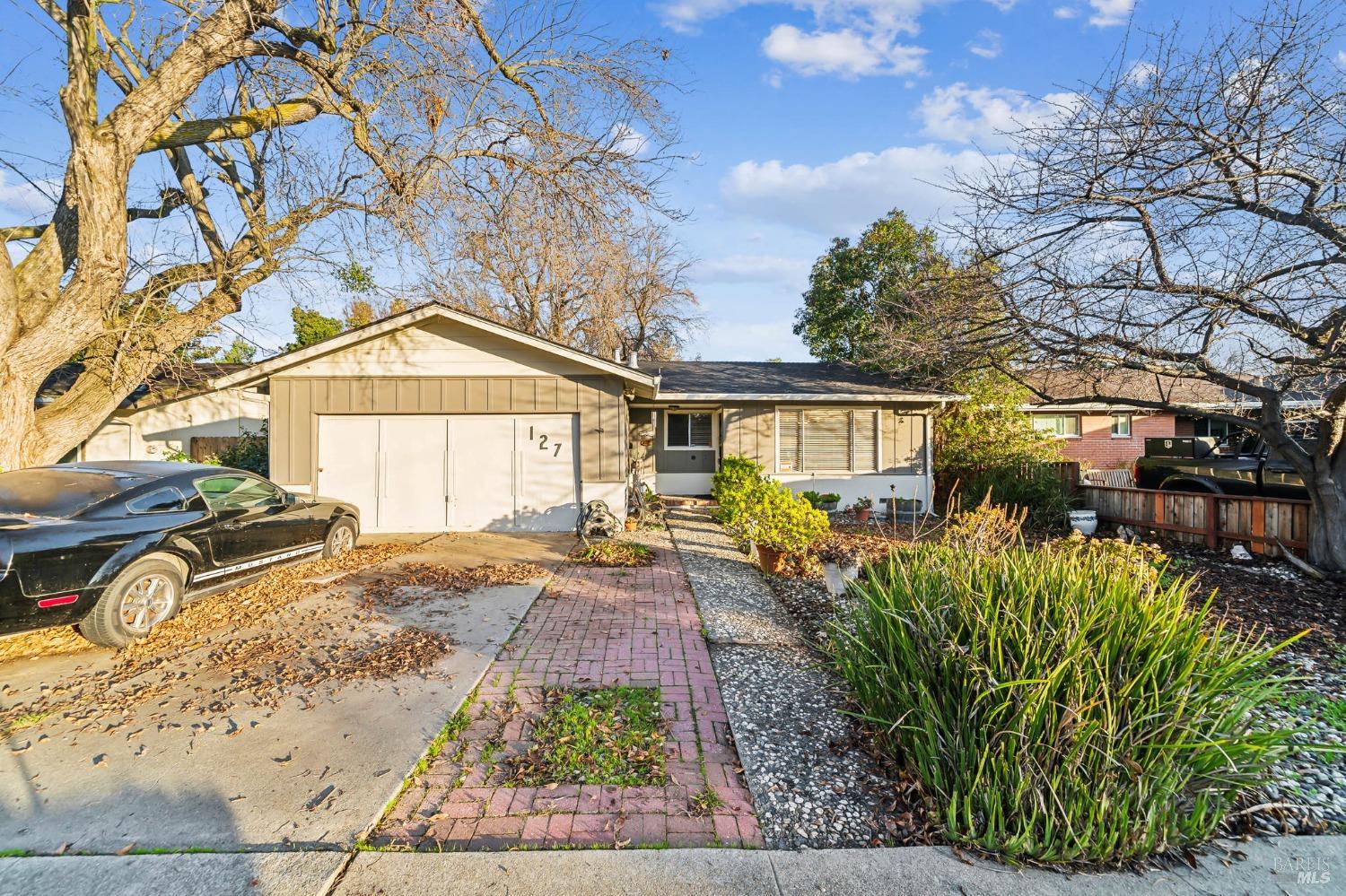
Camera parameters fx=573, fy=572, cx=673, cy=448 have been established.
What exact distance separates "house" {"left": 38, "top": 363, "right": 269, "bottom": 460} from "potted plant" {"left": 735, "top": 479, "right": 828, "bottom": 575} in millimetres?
12268

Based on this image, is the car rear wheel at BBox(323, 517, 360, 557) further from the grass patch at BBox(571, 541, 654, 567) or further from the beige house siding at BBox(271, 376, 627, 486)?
the grass patch at BBox(571, 541, 654, 567)

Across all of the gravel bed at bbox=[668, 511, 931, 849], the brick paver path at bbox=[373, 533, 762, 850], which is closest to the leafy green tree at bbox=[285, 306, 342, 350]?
the brick paver path at bbox=[373, 533, 762, 850]

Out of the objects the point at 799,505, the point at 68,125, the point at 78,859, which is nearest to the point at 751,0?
the point at 799,505

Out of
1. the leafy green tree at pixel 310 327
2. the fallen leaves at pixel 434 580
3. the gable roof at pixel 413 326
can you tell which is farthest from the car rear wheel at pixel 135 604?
→ the leafy green tree at pixel 310 327

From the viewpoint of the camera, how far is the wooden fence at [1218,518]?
6.82 meters

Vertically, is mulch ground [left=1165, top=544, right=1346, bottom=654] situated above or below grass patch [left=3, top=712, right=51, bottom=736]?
above

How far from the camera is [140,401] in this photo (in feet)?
41.7

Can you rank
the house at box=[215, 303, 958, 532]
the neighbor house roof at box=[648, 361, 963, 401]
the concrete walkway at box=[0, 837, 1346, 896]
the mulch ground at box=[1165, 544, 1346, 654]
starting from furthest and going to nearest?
the neighbor house roof at box=[648, 361, 963, 401]
the house at box=[215, 303, 958, 532]
the mulch ground at box=[1165, 544, 1346, 654]
the concrete walkway at box=[0, 837, 1346, 896]

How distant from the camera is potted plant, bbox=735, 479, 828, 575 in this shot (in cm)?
689

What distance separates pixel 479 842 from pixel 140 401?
15285mm

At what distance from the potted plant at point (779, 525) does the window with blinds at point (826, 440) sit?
5.86 m

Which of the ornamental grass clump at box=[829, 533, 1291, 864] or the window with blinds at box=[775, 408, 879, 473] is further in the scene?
the window with blinds at box=[775, 408, 879, 473]

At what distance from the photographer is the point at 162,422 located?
46.8 ft

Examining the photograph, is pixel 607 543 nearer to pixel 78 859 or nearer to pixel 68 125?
pixel 78 859
